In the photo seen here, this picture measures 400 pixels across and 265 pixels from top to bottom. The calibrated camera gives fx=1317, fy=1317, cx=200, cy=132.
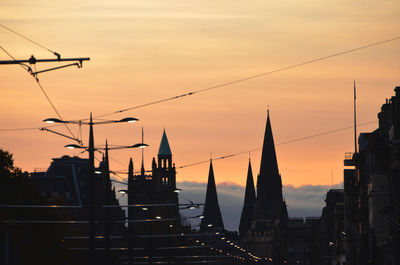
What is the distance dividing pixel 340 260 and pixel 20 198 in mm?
95347

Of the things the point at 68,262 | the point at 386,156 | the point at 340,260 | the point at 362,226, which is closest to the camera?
the point at 386,156

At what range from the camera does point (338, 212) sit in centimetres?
19925

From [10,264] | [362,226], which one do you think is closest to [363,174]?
[362,226]

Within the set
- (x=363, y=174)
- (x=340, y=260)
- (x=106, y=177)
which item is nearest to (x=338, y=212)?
(x=340, y=260)

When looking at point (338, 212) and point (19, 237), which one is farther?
point (338, 212)

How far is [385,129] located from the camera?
115m

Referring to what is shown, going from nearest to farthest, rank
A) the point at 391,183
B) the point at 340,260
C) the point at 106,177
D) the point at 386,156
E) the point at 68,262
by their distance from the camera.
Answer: the point at 106,177 < the point at 391,183 < the point at 386,156 < the point at 68,262 < the point at 340,260

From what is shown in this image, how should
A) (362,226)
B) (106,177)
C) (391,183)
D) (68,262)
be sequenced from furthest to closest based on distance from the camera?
(362,226) < (68,262) < (391,183) < (106,177)

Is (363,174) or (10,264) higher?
(363,174)

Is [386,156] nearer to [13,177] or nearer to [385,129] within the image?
[385,129]

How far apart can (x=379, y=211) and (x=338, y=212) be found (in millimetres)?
89429

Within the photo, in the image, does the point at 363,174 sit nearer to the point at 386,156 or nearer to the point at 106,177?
the point at 386,156

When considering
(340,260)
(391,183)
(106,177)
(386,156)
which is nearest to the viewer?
(106,177)

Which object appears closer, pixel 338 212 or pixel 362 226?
pixel 362 226
